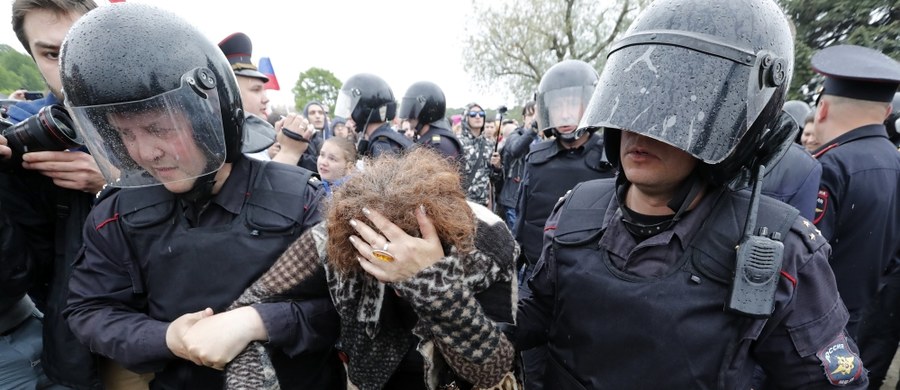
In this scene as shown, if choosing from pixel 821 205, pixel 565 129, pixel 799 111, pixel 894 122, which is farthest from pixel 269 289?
pixel 799 111

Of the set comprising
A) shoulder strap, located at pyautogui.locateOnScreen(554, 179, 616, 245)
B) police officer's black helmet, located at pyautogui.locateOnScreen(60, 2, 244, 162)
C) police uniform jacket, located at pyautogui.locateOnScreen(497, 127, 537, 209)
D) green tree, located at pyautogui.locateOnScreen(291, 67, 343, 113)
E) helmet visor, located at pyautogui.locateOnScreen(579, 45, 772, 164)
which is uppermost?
police officer's black helmet, located at pyautogui.locateOnScreen(60, 2, 244, 162)

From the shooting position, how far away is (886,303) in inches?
120

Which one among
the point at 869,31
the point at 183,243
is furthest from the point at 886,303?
the point at 869,31

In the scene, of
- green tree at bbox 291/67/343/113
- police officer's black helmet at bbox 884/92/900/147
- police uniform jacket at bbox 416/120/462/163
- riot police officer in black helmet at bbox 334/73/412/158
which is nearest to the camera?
police officer's black helmet at bbox 884/92/900/147

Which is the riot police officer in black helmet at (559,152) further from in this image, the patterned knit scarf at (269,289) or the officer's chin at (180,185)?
the officer's chin at (180,185)

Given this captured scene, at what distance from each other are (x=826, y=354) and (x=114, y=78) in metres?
2.16

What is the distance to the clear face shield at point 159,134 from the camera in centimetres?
135

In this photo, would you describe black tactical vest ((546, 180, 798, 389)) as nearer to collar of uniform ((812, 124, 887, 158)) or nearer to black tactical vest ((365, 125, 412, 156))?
collar of uniform ((812, 124, 887, 158))

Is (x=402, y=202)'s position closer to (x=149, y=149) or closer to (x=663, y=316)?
(x=663, y=316)

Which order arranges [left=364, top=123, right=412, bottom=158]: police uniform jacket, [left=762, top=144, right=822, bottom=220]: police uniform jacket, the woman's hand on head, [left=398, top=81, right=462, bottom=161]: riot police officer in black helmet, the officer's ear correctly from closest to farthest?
the woman's hand on head, [left=762, top=144, right=822, bottom=220]: police uniform jacket, the officer's ear, [left=364, top=123, right=412, bottom=158]: police uniform jacket, [left=398, top=81, right=462, bottom=161]: riot police officer in black helmet

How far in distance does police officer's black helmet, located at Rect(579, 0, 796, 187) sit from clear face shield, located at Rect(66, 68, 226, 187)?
1.27 meters

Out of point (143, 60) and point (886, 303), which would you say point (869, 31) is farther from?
point (143, 60)

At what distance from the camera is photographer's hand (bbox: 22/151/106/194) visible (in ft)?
5.30

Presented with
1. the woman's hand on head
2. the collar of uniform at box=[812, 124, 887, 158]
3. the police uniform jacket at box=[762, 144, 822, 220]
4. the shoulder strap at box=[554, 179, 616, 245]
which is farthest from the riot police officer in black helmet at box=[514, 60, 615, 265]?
the woman's hand on head
